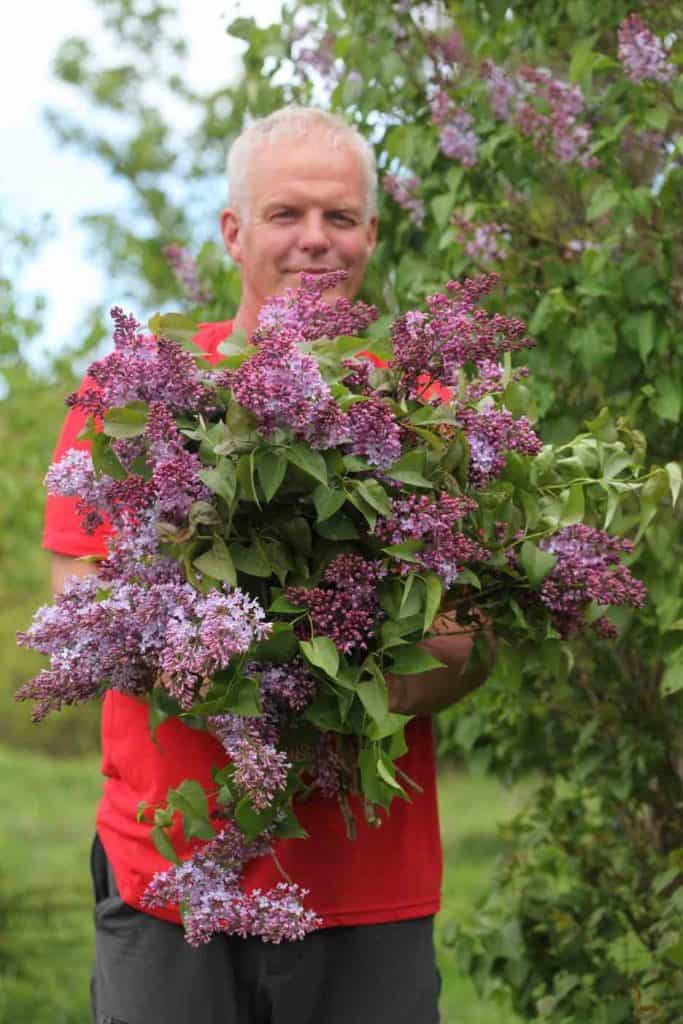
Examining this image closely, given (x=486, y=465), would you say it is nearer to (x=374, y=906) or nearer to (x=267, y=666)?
(x=267, y=666)

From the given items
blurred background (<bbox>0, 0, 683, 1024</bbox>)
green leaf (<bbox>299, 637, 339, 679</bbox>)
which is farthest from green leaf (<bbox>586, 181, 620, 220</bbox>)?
green leaf (<bbox>299, 637, 339, 679</bbox>)

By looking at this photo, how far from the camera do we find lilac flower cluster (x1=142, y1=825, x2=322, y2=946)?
1935 mm

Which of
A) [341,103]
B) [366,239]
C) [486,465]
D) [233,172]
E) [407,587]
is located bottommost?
[407,587]

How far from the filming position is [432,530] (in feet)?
6.22

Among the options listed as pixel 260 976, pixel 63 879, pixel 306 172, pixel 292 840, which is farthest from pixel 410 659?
pixel 63 879

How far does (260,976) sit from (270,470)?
1.03 m

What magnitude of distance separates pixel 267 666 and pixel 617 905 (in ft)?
5.90

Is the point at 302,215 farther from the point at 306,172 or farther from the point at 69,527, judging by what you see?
the point at 69,527

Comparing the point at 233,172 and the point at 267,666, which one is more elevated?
the point at 233,172

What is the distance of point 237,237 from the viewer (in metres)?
2.95

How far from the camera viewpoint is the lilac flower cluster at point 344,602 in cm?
192

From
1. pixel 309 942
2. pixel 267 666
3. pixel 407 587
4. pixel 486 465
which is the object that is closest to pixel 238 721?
pixel 267 666

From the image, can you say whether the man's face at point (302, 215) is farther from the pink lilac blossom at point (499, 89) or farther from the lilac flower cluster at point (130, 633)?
the lilac flower cluster at point (130, 633)

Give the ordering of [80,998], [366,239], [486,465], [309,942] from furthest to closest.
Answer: [80,998]
[366,239]
[309,942]
[486,465]
